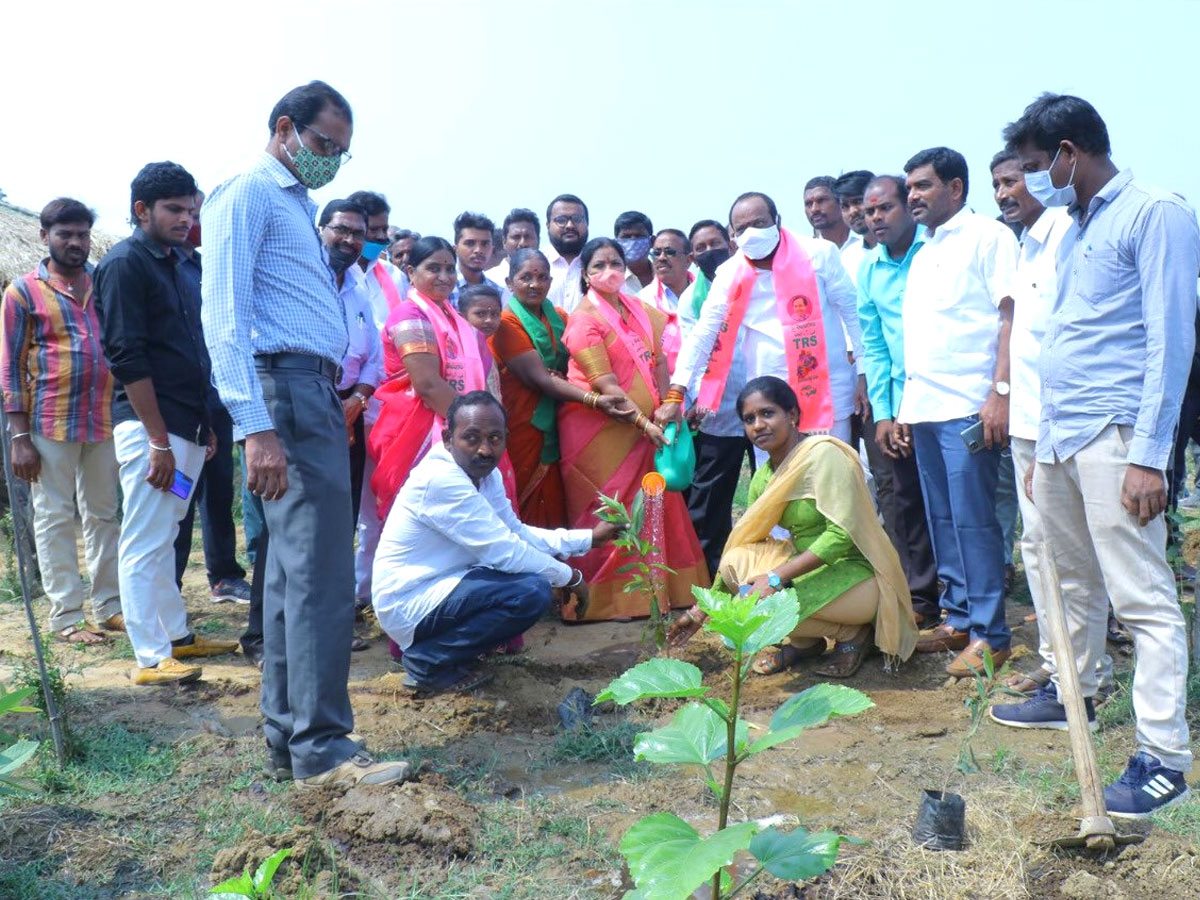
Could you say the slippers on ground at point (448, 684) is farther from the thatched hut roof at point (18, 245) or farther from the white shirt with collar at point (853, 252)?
the thatched hut roof at point (18, 245)

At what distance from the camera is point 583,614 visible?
538 cm

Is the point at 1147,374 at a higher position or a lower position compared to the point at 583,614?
higher

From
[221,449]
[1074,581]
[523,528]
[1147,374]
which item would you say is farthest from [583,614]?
[1147,374]

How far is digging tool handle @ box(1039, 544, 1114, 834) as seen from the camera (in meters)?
2.76

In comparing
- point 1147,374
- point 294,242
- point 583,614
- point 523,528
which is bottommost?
point 583,614

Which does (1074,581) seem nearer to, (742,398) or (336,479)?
(742,398)

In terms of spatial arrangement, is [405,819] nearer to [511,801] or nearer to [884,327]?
[511,801]

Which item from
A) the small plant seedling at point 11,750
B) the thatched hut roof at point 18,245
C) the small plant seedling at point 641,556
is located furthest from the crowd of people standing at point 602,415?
the thatched hut roof at point 18,245

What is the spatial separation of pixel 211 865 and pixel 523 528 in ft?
6.62

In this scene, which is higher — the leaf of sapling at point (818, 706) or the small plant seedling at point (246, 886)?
the leaf of sapling at point (818, 706)

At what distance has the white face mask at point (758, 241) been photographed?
17.3 ft

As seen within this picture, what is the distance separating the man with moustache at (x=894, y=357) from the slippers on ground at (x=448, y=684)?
2125mm

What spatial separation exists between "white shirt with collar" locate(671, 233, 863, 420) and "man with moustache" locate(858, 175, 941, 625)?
13 cm

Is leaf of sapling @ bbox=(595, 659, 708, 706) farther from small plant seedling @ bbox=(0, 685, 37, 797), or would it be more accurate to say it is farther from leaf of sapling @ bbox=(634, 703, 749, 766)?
small plant seedling @ bbox=(0, 685, 37, 797)
